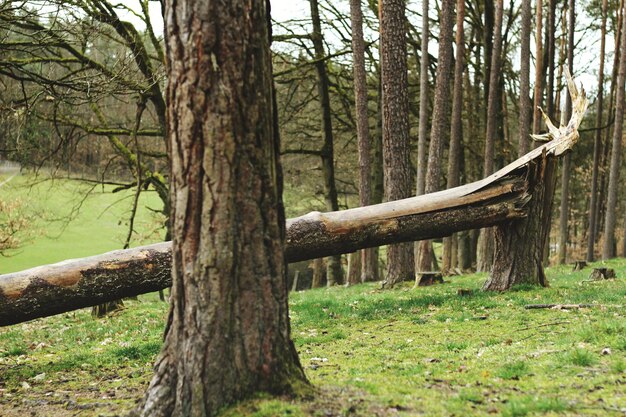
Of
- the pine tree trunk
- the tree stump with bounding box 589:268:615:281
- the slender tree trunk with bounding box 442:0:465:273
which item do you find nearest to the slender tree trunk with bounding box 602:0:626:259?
the slender tree trunk with bounding box 442:0:465:273

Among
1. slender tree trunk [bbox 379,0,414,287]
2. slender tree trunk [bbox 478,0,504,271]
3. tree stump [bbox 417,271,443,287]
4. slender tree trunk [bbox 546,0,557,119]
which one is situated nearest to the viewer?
tree stump [bbox 417,271,443,287]

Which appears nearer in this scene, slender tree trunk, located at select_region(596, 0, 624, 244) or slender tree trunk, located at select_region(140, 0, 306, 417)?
slender tree trunk, located at select_region(140, 0, 306, 417)

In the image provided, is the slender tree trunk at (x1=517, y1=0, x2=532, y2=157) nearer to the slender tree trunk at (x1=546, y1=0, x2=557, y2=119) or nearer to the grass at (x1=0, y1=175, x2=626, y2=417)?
the slender tree trunk at (x1=546, y1=0, x2=557, y2=119)

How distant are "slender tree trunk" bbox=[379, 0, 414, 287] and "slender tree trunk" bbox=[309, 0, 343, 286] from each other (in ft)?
30.0

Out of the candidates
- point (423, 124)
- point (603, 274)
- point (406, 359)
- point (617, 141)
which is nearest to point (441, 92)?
point (423, 124)

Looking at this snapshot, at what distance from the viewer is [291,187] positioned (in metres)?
31.9

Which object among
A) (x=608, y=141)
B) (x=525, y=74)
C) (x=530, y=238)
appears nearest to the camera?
(x=530, y=238)

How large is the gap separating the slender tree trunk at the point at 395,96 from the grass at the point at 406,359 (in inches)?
164

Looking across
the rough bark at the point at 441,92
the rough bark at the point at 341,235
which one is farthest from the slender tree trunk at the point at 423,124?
the rough bark at the point at 341,235

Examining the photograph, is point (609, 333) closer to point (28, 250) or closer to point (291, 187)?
point (291, 187)

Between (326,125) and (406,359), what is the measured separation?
782 inches

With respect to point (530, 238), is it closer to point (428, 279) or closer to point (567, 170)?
point (428, 279)

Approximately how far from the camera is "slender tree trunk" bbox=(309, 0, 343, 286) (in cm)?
2559

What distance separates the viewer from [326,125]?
86.8 ft
